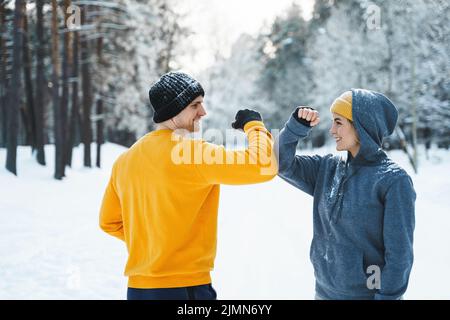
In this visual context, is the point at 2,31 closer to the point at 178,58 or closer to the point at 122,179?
the point at 178,58

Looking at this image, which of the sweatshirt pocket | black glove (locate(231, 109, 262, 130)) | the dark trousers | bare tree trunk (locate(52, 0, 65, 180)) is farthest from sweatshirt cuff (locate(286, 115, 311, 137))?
bare tree trunk (locate(52, 0, 65, 180))

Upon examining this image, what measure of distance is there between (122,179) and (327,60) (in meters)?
34.1

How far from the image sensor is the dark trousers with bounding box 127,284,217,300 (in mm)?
2428

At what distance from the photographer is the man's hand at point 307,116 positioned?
8.72 feet

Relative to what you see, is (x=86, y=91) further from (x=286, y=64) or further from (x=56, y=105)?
(x=286, y=64)

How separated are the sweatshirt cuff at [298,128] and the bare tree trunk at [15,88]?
1483 centimetres

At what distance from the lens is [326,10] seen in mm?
39906

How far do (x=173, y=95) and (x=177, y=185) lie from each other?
0.53 m

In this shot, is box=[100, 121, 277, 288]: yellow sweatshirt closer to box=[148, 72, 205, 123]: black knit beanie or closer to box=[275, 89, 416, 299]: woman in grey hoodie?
box=[148, 72, 205, 123]: black knit beanie

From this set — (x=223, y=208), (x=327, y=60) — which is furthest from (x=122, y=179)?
(x=327, y=60)

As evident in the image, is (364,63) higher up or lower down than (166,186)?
higher up

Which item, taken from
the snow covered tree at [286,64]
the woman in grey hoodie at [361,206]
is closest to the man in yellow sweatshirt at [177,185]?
the woman in grey hoodie at [361,206]

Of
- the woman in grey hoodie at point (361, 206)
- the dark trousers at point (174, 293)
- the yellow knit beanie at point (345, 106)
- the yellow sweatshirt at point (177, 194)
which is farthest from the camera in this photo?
the yellow knit beanie at point (345, 106)

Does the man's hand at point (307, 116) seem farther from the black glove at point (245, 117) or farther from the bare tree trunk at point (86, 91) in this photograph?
the bare tree trunk at point (86, 91)
